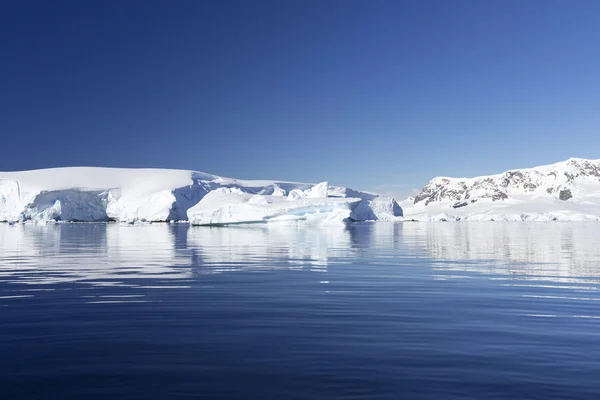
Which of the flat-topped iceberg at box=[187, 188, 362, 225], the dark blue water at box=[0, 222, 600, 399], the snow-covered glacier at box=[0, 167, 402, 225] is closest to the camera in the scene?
the dark blue water at box=[0, 222, 600, 399]

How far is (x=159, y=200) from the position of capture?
291ft

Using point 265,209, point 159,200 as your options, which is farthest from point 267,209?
point 159,200

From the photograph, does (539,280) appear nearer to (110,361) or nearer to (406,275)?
(406,275)

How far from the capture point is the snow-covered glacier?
4992 centimetres

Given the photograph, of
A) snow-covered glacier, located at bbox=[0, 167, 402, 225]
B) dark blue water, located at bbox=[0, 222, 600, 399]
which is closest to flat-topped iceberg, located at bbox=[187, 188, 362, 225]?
snow-covered glacier, located at bbox=[0, 167, 402, 225]

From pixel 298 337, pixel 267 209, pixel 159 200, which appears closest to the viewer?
pixel 298 337

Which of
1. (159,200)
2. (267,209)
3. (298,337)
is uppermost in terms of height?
(159,200)

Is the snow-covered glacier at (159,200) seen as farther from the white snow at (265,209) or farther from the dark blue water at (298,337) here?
the dark blue water at (298,337)

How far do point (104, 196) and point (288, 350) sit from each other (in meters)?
105

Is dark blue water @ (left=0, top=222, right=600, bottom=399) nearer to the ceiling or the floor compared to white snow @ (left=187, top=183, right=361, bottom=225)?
nearer to the floor

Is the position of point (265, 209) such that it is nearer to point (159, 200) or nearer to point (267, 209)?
point (267, 209)

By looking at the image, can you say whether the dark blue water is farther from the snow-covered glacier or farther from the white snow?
the snow-covered glacier

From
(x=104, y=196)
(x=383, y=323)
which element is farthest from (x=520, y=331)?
(x=104, y=196)

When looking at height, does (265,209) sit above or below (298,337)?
above
